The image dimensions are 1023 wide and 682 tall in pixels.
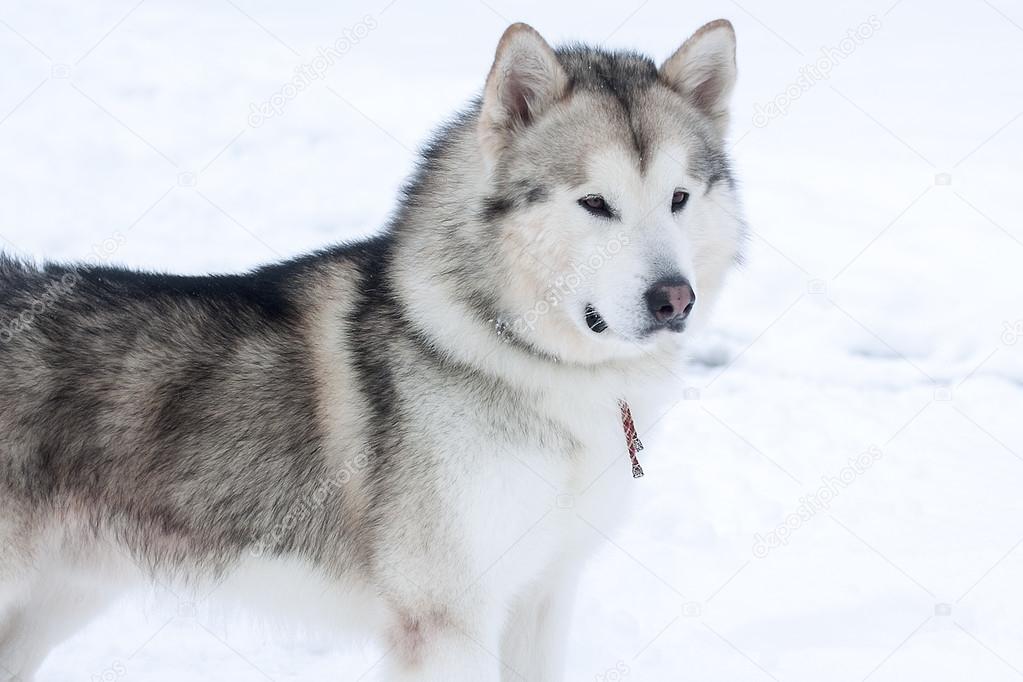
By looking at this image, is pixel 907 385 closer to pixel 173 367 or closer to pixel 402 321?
pixel 402 321

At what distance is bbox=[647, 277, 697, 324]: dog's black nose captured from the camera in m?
2.56

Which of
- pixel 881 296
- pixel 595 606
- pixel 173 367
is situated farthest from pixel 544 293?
pixel 881 296

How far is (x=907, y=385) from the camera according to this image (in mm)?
5805

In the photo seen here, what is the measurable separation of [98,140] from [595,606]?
6.01m

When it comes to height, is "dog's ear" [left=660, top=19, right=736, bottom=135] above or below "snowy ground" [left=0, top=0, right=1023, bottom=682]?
above

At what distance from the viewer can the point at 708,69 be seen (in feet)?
9.87

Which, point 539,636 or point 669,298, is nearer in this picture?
point 669,298

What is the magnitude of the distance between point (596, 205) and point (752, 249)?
4.42 meters
